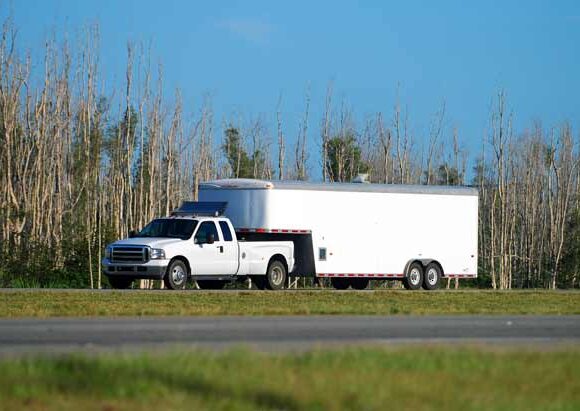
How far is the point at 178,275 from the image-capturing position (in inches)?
1329

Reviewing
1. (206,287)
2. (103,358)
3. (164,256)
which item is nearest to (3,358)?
(103,358)

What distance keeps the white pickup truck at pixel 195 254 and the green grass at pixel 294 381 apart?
20.7 m

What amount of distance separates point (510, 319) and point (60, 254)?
23591 mm

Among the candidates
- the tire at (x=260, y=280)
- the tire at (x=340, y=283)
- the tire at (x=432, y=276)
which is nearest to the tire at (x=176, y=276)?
the tire at (x=260, y=280)

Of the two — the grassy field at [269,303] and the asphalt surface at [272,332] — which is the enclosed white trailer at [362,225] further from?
the asphalt surface at [272,332]

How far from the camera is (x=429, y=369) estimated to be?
1179cm

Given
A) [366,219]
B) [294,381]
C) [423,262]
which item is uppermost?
[366,219]

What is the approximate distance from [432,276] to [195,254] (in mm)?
8435

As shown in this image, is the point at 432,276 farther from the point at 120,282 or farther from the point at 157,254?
the point at 120,282

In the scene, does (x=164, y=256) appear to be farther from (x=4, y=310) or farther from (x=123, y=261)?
(x=4, y=310)

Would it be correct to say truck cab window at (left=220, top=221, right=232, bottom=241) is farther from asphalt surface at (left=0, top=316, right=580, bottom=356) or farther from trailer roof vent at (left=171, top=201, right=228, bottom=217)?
asphalt surface at (left=0, top=316, right=580, bottom=356)

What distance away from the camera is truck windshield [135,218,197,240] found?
112 feet

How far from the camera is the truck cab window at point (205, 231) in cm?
3416

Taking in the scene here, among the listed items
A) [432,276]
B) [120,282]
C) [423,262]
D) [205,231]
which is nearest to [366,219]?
[423,262]
